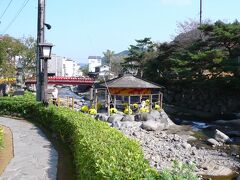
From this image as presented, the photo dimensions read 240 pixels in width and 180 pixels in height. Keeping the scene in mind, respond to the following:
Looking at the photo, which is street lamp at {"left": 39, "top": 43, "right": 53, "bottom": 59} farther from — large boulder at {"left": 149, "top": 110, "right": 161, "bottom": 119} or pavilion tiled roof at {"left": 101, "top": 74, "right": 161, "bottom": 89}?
large boulder at {"left": 149, "top": 110, "right": 161, "bottom": 119}

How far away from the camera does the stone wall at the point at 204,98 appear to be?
132 feet

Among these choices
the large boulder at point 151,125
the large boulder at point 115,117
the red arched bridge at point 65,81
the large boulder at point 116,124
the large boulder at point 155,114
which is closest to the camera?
the large boulder at point 116,124

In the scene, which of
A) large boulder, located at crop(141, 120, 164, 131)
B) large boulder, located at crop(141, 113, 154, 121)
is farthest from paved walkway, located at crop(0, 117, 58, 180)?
large boulder, located at crop(141, 113, 154, 121)

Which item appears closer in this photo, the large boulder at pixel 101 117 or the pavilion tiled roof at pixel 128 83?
the large boulder at pixel 101 117

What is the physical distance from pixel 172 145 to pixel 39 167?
1005 centimetres

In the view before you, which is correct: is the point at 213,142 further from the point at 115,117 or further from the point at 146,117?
the point at 115,117

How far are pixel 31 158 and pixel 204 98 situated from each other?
1375 inches

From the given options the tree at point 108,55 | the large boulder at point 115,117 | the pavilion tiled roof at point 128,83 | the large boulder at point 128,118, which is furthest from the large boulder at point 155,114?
the tree at point 108,55

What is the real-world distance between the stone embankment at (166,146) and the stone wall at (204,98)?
16.5m

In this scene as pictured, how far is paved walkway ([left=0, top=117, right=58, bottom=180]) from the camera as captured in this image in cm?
830

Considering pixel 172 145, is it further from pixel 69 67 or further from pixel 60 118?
pixel 69 67

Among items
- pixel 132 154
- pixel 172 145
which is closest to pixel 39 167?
pixel 132 154

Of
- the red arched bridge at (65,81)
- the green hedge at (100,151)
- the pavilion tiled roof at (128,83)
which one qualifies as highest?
the red arched bridge at (65,81)

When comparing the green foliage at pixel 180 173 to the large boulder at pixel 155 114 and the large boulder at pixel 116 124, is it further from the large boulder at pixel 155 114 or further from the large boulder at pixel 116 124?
the large boulder at pixel 155 114
